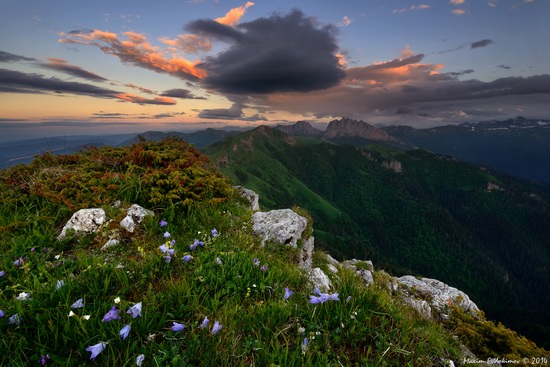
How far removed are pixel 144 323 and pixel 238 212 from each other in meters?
4.91

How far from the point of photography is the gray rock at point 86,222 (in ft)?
Answer: 17.8

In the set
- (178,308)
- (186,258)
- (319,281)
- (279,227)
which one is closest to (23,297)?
(178,308)

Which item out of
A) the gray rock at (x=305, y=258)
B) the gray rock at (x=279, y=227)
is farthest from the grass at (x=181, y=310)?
the gray rock at (x=305, y=258)

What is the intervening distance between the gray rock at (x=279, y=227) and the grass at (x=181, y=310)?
1251 mm

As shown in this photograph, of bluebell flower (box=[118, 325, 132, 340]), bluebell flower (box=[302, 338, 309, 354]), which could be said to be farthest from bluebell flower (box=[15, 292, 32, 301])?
bluebell flower (box=[302, 338, 309, 354])

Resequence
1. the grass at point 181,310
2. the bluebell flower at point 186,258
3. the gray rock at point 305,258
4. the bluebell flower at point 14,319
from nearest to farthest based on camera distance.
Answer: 1. the grass at point 181,310
2. the bluebell flower at point 14,319
3. the bluebell flower at point 186,258
4. the gray rock at point 305,258

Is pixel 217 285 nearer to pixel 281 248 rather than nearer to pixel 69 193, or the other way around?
pixel 281 248

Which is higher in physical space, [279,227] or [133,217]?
[133,217]

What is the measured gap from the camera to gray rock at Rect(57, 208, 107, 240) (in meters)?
5.44

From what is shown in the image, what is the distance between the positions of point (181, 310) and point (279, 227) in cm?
436

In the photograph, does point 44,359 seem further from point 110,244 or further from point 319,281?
point 319,281

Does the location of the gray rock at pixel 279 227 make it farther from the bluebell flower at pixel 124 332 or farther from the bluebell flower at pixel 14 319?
the bluebell flower at pixel 14 319

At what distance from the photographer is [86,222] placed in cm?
559

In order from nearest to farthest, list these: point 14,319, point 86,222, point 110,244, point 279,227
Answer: point 14,319
point 110,244
point 86,222
point 279,227
